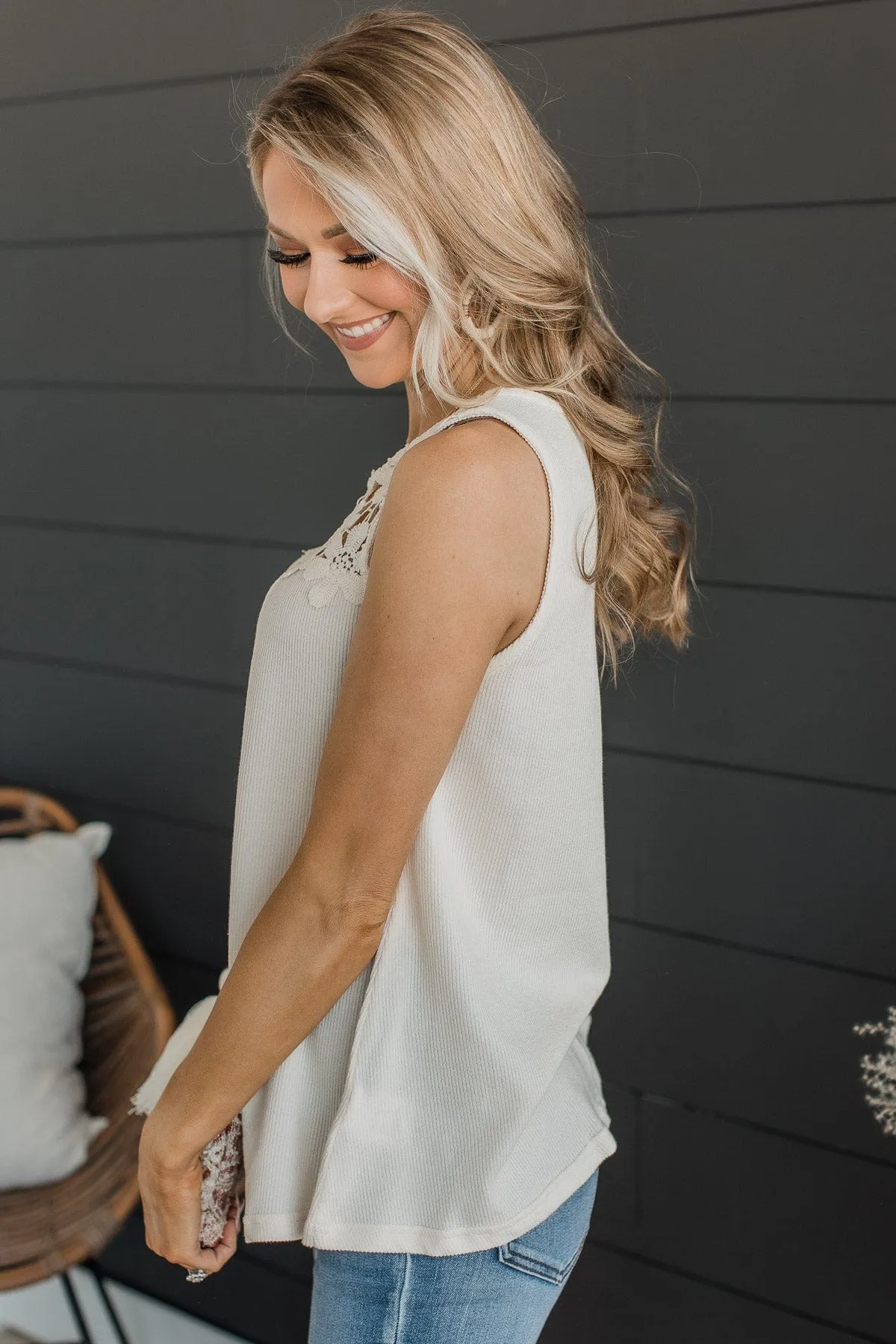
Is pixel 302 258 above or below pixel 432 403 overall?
above

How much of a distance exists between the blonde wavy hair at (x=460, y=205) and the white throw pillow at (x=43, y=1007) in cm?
116

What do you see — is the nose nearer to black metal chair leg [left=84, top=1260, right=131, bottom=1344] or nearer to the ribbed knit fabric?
the ribbed knit fabric

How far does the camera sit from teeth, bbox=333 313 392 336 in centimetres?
107

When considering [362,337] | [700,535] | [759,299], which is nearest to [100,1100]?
[700,535]

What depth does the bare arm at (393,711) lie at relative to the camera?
86cm

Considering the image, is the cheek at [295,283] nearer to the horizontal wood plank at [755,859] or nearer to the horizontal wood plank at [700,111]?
the horizontal wood plank at [700,111]

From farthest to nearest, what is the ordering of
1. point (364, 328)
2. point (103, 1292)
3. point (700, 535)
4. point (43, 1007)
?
point (103, 1292) → point (43, 1007) → point (700, 535) → point (364, 328)

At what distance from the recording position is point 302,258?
3.56ft

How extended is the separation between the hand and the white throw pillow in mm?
843

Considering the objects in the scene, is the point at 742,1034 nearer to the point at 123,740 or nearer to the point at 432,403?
the point at 432,403

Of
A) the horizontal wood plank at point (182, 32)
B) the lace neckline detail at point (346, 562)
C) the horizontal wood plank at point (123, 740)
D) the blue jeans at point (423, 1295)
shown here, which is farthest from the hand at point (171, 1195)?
the horizontal wood plank at point (182, 32)

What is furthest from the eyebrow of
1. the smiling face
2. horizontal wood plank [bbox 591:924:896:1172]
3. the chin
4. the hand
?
horizontal wood plank [bbox 591:924:896:1172]

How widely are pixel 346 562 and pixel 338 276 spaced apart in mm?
241

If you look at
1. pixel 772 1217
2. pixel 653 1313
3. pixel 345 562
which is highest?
pixel 345 562
